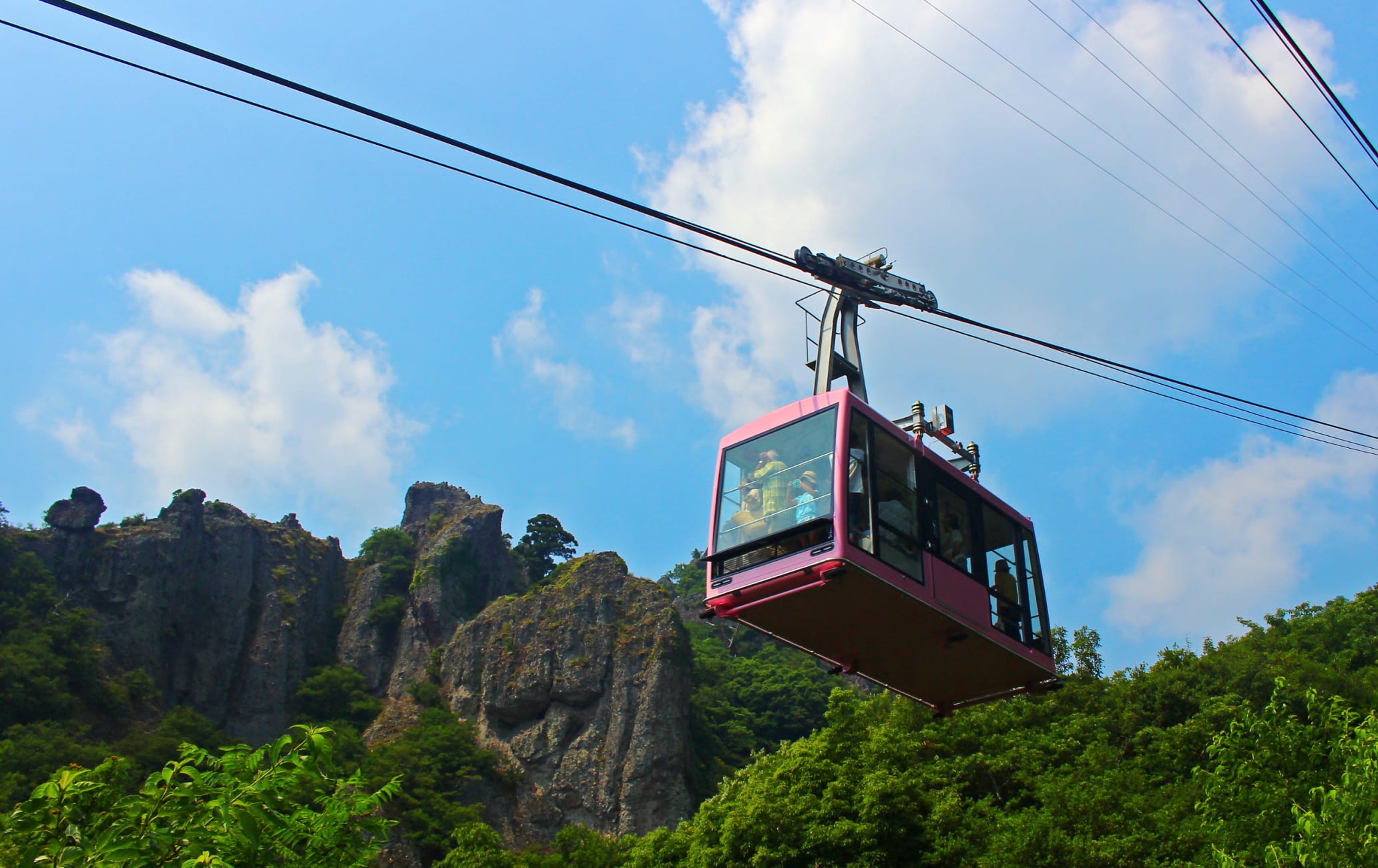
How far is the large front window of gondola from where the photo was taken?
1185 cm

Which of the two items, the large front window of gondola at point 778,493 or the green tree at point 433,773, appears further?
the green tree at point 433,773

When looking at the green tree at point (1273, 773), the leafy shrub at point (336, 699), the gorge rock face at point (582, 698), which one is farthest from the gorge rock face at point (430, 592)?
the green tree at point (1273, 773)

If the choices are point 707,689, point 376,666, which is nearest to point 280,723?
point 376,666

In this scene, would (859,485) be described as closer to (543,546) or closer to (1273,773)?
(1273,773)

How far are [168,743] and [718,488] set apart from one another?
49.7 metres

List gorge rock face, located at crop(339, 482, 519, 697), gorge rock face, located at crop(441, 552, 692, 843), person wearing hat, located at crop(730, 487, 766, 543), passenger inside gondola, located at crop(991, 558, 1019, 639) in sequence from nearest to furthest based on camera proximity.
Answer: person wearing hat, located at crop(730, 487, 766, 543)
passenger inside gondola, located at crop(991, 558, 1019, 639)
gorge rock face, located at crop(441, 552, 692, 843)
gorge rock face, located at crop(339, 482, 519, 697)

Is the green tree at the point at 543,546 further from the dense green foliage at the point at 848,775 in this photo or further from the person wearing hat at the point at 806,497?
the person wearing hat at the point at 806,497

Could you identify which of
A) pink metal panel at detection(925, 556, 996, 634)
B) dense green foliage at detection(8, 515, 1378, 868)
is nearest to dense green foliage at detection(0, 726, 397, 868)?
dense green foliage at detection(8, 515, 1378, 868)

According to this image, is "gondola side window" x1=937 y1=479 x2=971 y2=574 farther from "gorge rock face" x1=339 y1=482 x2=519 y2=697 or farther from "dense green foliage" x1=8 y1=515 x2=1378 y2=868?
"gorge rock face" x1=339 y1=482 x2=519 y2=697

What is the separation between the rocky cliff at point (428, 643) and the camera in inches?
2202

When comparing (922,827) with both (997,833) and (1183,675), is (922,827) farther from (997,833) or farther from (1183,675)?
(1183,675)

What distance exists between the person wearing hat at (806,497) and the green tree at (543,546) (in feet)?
239

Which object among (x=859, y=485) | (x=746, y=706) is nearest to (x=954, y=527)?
(x=859, y=485)

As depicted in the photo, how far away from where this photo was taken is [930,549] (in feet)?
41.6
